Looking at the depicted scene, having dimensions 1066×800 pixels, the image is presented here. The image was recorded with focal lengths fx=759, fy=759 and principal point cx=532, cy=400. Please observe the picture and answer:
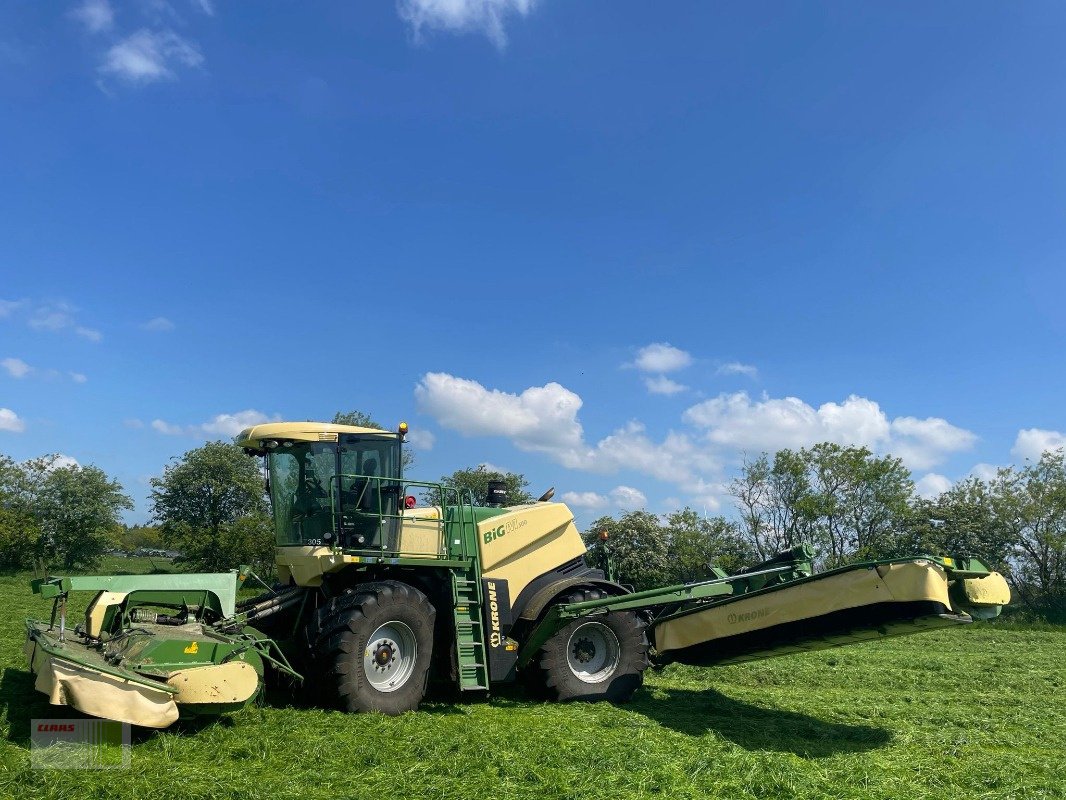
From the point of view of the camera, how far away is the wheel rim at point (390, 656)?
734 centimetres

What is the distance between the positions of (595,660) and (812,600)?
2.65m

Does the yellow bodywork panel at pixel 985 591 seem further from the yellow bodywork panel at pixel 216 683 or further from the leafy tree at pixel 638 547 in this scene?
the leafy tree at pixel 638 547

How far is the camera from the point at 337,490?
794cm

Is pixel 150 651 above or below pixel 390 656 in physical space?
above

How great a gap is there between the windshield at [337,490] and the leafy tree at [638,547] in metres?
25.4

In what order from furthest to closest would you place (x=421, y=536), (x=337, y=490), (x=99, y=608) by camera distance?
(x=421, y=536)
(x=337, y=490)
(x=99, y=608)

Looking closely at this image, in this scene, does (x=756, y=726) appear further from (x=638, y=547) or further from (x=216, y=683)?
(x=638, y=547)

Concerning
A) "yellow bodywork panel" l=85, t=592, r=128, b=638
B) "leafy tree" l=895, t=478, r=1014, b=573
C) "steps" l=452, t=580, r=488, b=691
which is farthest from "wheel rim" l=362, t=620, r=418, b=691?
"leafy tree" l=895, t=478, r=1014, b=573

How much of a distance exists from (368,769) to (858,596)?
4525 millimetres

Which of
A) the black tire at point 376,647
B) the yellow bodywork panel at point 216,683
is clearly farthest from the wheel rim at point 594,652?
the yellow bodywork panel at point 216,683

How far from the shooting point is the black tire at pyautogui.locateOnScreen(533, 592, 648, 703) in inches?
326

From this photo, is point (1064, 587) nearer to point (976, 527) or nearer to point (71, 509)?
point (976, 527)

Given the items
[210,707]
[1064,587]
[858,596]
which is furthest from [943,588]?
[1064,587]

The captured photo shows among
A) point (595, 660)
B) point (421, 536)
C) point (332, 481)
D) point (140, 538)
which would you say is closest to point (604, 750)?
point (595, 660)
